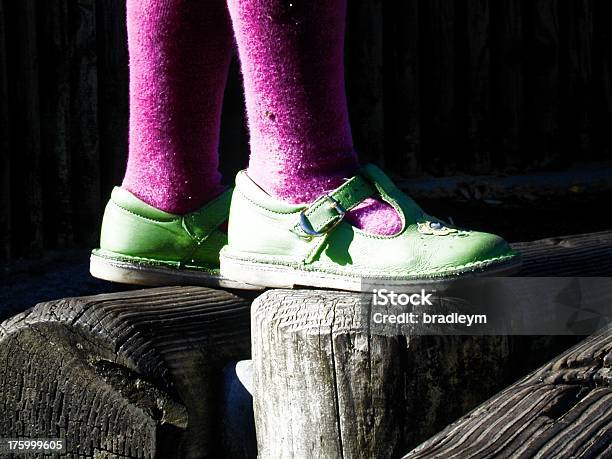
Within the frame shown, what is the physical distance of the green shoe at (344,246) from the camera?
150 centimetres

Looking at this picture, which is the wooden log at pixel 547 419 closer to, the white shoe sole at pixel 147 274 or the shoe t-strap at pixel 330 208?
the shoe t-strap at pixel 330 208

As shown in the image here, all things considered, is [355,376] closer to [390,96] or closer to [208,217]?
[208,217]

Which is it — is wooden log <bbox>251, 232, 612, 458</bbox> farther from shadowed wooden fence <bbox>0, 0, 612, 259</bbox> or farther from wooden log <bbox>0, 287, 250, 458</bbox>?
shadowed wooden fence <bbox>0, 0, 612, 259</bbox>

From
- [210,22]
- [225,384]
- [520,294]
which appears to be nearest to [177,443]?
[225,384]

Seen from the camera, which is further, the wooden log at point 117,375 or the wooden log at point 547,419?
the wooden log at point 117,375

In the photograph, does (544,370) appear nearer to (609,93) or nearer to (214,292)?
(214,292)

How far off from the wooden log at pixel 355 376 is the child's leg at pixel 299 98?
0.22 metres

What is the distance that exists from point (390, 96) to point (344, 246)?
2565 millimetres

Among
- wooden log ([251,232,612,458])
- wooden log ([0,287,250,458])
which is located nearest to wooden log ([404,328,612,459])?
wooden log ([251,232,612,458])

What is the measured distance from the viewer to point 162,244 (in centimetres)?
188

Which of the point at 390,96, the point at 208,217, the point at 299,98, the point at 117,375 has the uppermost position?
the point at 390,96

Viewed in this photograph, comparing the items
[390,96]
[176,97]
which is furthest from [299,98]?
[390,96]

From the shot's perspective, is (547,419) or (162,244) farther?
(162,244)

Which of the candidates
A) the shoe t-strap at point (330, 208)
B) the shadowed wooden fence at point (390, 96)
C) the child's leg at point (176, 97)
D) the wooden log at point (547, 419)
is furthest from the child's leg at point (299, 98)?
the shadowed wooden fence at point (390, 96)
